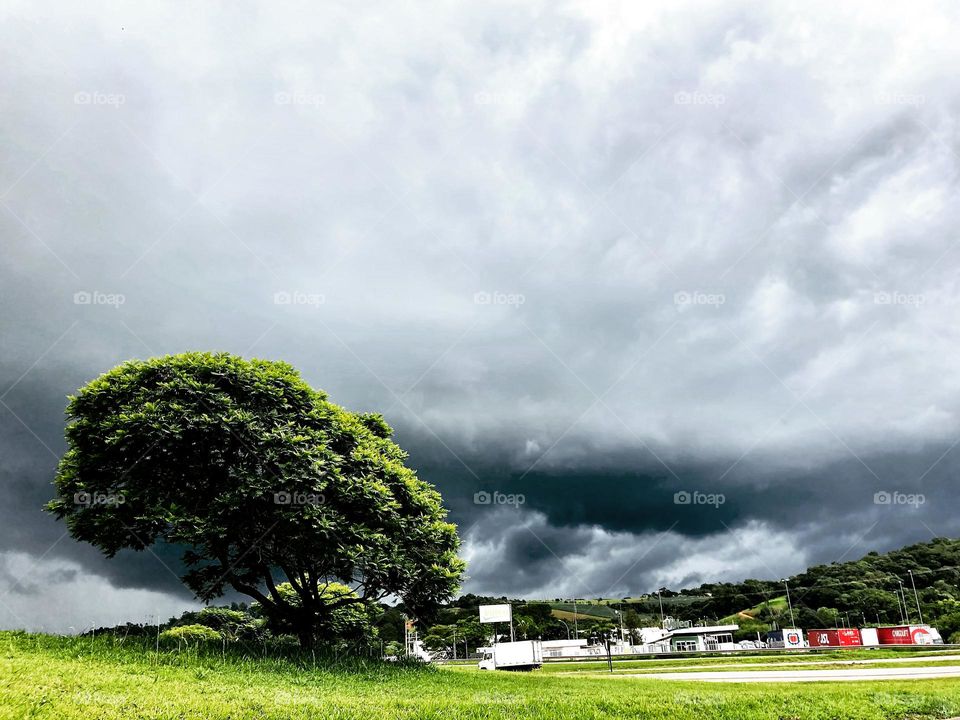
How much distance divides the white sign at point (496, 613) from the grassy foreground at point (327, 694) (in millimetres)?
42834

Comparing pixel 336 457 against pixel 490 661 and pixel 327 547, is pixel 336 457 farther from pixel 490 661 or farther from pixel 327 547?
pixel 490 661

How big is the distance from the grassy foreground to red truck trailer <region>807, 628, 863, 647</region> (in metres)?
48.4

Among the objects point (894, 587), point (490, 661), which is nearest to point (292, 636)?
point (490, 661)

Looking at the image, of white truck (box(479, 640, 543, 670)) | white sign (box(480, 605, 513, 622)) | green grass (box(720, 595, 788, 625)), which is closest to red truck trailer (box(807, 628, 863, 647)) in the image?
white sign (box(480, 605, 513, 622))

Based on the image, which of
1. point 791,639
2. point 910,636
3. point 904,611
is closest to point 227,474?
point 910,636

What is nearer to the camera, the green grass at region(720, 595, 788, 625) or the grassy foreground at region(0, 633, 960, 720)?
the grassy foreground at region(0, 633, 960, 720)

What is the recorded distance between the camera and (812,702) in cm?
1609

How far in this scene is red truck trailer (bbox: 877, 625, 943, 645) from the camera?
56500mm

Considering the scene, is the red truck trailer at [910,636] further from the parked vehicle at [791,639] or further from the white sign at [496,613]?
the white sign at [496,613]

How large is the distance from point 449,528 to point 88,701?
14723mm

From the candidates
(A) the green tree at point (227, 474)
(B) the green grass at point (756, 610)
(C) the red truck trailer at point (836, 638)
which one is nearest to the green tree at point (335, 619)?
(A) the green tree at point (227, 474)

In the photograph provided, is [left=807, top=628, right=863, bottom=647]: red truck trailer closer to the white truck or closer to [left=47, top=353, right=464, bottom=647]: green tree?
the white truck

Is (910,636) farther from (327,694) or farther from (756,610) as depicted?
(756,610)

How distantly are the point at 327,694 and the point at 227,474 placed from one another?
28.0 feet
